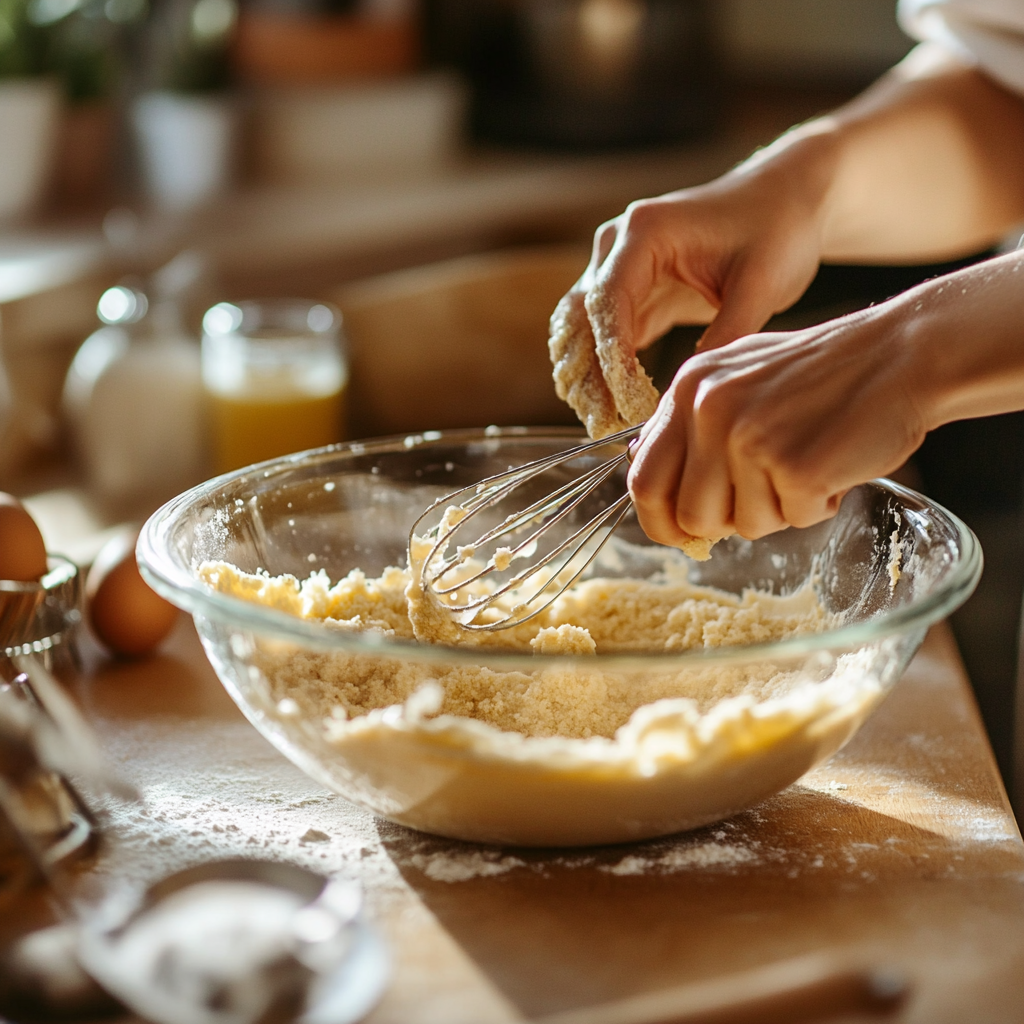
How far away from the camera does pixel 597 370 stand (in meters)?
0.75

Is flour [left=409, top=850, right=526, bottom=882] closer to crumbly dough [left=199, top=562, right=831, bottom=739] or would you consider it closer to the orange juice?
crumbly dough [left=199, top=562, right=831, bottom=739]

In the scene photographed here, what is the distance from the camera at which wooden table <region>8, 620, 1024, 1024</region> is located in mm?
524

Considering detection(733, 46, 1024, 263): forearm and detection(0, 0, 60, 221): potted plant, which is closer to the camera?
detection(733, 46, 1024, 263): forearm

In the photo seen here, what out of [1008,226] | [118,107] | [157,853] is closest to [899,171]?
[1008,226]

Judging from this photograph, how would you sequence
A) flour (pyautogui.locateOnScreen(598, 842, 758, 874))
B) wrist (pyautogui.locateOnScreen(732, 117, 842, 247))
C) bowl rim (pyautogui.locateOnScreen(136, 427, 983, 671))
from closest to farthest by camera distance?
bowl rim (pyautogui.locateOnScreen(136, 427, 983, 671)) → flour (pyautogui.locateOnScreen(598, 842, 758, 874)) → wrist (pyautogui.locateOnScreen(732, 117, 842, 247))

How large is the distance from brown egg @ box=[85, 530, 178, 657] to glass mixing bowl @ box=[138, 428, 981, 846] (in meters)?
0.14

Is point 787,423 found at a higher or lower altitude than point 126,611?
higher

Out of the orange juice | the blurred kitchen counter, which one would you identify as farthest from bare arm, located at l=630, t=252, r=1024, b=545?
the blurred kitchen counter

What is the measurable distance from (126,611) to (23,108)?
1.15m

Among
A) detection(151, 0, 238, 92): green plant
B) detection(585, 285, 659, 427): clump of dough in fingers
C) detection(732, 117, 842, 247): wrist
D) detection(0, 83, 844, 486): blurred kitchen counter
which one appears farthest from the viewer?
detection(151, 0, 238, 92): green plant

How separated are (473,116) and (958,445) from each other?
1310 mm

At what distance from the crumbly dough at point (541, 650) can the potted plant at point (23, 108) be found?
123 centimetres

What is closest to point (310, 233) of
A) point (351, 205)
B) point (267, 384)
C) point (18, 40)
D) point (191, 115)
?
point (351, 205)

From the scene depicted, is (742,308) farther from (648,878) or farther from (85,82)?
(85,82)
